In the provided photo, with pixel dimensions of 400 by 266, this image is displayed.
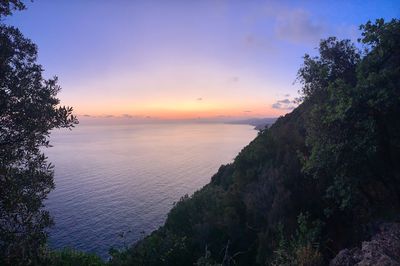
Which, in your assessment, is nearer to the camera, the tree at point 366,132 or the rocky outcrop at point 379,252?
the rocky outcrop at point 379,252

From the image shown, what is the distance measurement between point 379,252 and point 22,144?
1029 centimetres

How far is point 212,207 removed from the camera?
24250 mm

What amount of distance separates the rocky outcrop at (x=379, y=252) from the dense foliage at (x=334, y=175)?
83cm

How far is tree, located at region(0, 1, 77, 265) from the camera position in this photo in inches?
303

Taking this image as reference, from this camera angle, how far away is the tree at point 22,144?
7695 mm

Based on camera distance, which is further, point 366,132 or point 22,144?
point 366,132

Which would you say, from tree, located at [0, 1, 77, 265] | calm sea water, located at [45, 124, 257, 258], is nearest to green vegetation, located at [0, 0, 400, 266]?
tree, located at [0, 1, 77, 265]

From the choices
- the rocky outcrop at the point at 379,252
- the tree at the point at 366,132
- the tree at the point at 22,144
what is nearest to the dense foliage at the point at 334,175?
the tree at the point at 366,132

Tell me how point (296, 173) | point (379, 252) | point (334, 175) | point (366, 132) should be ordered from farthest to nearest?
point (296, 173)
point (334, 175)
point (366, 132)
point (379, 252)

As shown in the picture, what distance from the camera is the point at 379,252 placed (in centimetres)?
803

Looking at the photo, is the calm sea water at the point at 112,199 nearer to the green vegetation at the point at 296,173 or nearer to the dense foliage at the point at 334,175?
the green vegetation at the point at 296,173

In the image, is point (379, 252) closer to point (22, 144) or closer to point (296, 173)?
point (296, 173)

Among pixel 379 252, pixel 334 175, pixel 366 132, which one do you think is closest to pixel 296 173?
pixel 334 175

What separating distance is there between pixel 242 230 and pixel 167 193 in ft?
159
